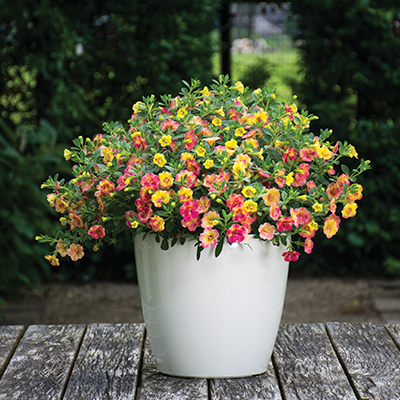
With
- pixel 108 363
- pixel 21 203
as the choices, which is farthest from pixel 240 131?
pixel 21 203

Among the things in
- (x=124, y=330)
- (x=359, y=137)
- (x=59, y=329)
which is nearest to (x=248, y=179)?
(x=124, y=330)

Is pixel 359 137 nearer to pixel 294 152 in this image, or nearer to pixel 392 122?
pixel 392 122

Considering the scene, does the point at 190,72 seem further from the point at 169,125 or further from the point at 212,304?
the point at 212,304

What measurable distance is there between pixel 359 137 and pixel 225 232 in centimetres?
222

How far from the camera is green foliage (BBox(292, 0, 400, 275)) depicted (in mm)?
3184

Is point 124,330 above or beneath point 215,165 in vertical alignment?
beneath

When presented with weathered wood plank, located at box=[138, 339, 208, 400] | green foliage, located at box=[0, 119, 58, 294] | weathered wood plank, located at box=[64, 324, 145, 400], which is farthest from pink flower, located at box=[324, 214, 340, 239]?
green foliage, located at box=[0, 119, 58, 294]

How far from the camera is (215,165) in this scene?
3.92ft

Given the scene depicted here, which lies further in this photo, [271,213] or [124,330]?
[124,330]

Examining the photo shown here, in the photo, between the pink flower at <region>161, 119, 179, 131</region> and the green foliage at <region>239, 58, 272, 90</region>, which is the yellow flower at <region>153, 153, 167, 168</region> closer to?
the pink flower at <region>161, 119, 179, 131</region>

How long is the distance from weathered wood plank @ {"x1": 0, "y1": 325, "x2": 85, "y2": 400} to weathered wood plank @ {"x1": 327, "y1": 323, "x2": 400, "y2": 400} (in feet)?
2.17

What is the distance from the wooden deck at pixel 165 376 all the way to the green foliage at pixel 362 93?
5.82 ft

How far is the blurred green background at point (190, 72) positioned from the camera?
10.2 ft

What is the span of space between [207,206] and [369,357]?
0.58 meters
